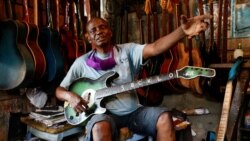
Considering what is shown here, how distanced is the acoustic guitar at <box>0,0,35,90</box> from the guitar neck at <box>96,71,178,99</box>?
22.9 inches

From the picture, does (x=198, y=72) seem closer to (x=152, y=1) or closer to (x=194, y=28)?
(x=194, y=28)

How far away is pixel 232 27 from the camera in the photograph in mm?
2498

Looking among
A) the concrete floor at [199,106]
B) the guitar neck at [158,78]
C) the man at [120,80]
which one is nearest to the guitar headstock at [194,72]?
the guitar neck at [158,78]

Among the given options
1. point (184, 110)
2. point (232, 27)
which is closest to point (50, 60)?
point (184, 110)

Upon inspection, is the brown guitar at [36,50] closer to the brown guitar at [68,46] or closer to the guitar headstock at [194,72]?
the brown guitar at [68,46]

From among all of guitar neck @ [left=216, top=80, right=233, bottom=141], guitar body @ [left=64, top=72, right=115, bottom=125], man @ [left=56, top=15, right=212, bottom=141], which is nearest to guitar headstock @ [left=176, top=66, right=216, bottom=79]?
man @ [left=56, top=15, right=212, bottom=141]

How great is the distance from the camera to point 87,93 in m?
1.84

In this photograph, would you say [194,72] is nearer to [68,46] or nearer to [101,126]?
[101,126]

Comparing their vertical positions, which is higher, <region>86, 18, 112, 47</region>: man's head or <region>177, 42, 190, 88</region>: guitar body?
<region>86, 18, 112, 47</region>: man's head

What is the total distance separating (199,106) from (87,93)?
1.31 meters

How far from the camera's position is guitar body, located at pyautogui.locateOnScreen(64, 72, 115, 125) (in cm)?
177

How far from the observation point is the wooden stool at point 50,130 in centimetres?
194

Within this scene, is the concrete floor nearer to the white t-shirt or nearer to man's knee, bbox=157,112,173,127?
the white t-shirt

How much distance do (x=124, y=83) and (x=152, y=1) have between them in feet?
4.12
